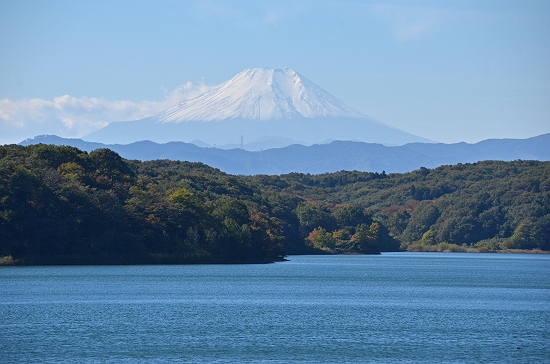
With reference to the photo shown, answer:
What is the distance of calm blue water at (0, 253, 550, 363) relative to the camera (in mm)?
37594

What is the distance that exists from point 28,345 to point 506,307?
2997 centimetres

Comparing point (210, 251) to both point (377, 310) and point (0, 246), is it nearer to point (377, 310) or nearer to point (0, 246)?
point (0, 246)

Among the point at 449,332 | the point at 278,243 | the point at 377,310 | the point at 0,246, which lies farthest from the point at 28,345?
the point at 278,243

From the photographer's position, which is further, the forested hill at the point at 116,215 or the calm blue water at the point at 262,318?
the forested hill at the point at 116,215

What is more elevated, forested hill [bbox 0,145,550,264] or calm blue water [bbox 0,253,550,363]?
forested hill [bbox 0,145,550,264]

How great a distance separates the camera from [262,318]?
48.9m

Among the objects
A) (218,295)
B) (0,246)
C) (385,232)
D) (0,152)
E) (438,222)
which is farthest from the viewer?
(438,222)

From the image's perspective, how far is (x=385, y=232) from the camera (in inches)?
6811

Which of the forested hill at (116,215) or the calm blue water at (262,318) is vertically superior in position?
the forested hill at (116,215)

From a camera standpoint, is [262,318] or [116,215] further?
[116,215]

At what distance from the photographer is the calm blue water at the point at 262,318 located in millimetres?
37594

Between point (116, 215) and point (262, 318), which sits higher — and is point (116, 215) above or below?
above

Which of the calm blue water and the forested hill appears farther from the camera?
the forested hill

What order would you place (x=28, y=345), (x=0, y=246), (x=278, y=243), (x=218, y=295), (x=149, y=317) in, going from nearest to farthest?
(x=28, y=345) < (x=149, y=317) < (x=218, y=295) < (x=0, y=246) < (x=278, y=243)
